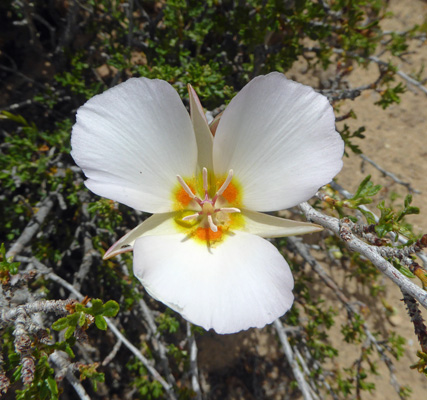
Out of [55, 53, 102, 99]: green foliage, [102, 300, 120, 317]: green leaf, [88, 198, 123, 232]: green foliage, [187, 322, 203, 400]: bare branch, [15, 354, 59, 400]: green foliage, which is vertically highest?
[55, 53, 102, 99]: green foliage

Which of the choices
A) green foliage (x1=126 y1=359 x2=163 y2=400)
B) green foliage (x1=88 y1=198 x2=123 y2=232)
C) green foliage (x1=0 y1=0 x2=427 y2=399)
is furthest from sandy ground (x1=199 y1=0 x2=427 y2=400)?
green foliage (x1=88 y1=198 x2=123 y2=232)

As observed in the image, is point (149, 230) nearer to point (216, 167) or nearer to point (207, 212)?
point (207, 212)

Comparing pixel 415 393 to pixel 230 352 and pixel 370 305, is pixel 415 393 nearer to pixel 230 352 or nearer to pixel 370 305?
pixel 370 305

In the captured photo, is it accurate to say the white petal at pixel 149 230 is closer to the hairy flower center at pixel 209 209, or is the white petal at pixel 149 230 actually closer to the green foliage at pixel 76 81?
the hairy flower center at pixel 209 209

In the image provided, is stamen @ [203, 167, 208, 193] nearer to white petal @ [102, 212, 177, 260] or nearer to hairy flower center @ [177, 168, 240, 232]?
hairy flower center @ [177, 168, 240, 232]

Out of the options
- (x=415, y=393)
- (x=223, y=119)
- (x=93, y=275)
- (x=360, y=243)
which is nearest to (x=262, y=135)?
(x=223, y=119)

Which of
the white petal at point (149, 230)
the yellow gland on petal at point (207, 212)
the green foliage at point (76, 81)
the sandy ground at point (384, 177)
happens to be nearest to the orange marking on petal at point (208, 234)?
the yellow gland on petal at point (207, 212)

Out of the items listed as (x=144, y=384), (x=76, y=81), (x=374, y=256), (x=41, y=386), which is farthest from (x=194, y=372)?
(x=76, y=81)
